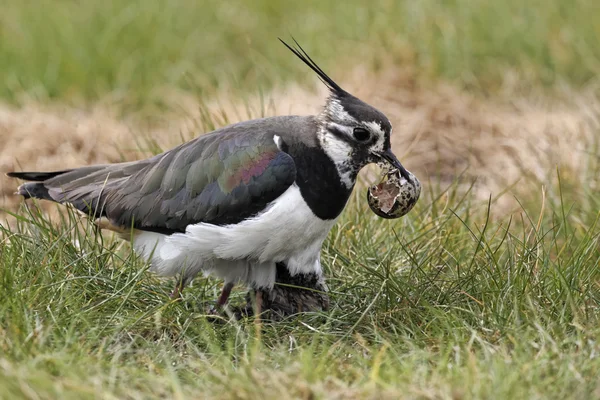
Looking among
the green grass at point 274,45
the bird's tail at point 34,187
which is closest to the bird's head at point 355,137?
the bird's tail at point 34,187


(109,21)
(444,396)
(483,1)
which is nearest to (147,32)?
(109,21)

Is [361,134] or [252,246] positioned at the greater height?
[361,134]

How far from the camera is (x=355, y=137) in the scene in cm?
455

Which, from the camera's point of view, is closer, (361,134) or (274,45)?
(361,134)

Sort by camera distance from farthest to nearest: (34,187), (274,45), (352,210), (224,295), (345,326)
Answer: (274,45) < (352,210) < (34,187) < (224,295) < (345,326)

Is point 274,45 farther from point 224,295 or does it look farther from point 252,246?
point 252,246

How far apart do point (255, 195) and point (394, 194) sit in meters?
0.63

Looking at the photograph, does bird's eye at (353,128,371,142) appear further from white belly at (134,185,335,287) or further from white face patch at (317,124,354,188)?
white belly at (134,185,335,287)

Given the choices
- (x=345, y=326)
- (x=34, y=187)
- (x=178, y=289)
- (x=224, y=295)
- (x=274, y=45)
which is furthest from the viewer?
(x=274, y=45)

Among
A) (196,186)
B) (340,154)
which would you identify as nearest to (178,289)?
(196,186)

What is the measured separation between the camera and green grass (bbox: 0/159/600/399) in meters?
3.54

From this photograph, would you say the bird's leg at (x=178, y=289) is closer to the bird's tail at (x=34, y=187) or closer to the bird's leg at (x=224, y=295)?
the bird's leg at (x=224, y=295)

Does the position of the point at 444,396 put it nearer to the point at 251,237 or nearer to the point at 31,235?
the point at 251,237

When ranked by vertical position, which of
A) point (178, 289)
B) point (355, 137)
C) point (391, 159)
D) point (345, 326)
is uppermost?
point (355, 137)
